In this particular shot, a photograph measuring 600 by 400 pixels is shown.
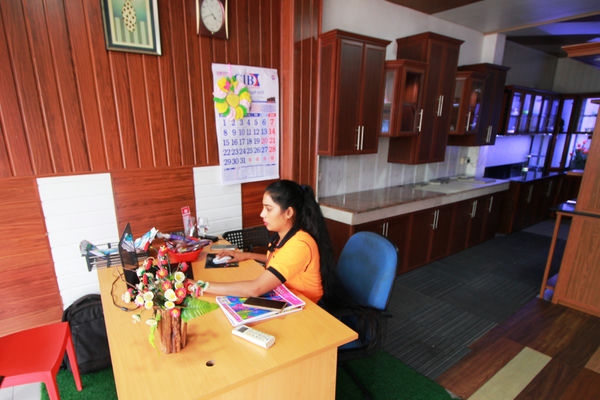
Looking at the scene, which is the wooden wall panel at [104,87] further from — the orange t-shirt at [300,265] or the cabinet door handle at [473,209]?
the cabinet door handle at [473,209]

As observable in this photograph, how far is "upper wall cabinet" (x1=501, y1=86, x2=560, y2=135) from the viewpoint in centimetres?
467

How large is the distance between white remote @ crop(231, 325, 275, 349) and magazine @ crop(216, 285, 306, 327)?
0.04 m

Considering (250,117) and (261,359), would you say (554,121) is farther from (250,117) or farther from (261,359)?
(261,359)

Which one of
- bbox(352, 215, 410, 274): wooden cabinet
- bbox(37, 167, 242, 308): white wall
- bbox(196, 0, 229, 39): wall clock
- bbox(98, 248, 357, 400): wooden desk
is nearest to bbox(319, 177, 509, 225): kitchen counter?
bbox(352, 215, 410, 274): wooden cabinet

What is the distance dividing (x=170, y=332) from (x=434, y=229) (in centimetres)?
320

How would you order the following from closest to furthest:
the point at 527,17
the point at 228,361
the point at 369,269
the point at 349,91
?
1. the point at 228,361
2. the point at 369,269
3. the point at 349,91
4. the point at 527,17

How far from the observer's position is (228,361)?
1101mm

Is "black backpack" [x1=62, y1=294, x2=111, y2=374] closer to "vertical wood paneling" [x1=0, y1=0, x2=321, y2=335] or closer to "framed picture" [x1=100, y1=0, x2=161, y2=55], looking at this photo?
"vertical wood paneling" [x1=0, y1=0, x2=321, y2=335]

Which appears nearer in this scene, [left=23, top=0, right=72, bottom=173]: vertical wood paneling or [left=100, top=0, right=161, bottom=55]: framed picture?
[left=23, top=0, right=72, bottom=173]: vertical wood paneling

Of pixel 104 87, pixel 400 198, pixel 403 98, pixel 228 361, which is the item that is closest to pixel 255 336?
pixel 228 361

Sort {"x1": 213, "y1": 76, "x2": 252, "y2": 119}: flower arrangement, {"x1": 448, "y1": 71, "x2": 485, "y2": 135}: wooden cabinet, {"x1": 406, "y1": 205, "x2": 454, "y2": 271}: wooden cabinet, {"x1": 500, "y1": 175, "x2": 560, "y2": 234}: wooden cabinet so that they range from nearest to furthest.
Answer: {"x1": 213, "y1": 76, "x2": 252, "y2": 119}: flower arrangement
{"x1": 406, "y1": 205, "x2": 454, "y2": 271}: wooden cabinet
{"x1": 448, "y1": 71, "x2": 485, "y2": 135}: wooden cabinet
{"x1": 500, "y1": 175, "x2": 560, "y2": 234}: wooden cabinet

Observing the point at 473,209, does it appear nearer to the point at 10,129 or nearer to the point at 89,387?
the point at 89,387

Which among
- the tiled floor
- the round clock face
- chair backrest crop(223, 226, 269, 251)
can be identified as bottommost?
A: the tiled floor

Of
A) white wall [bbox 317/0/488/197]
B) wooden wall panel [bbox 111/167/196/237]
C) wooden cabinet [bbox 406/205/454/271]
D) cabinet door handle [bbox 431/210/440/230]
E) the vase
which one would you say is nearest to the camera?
the vase
